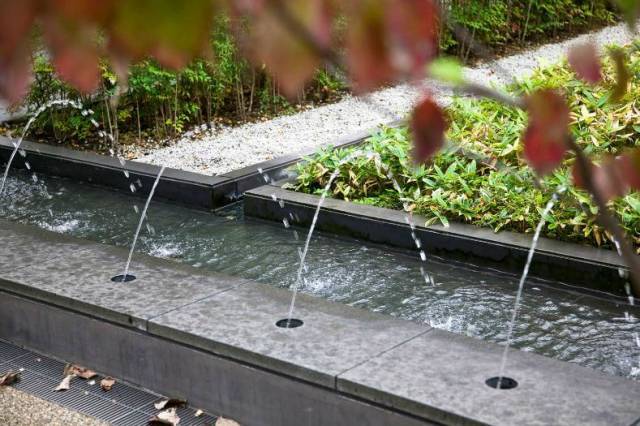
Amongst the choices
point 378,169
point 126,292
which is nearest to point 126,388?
point 126,292

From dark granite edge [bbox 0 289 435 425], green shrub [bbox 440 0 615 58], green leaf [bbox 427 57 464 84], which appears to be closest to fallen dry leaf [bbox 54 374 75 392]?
dark granite edge [bbox 0 289 435 425]

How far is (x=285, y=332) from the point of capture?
4.24m

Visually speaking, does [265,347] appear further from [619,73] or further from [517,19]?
[517,19]

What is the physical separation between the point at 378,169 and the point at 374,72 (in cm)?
642

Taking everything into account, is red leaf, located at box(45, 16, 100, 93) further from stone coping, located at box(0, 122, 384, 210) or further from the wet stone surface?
stone coping, located at box(0, 122, 384, 210)

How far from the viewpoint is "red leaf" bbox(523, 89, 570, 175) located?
1056mm

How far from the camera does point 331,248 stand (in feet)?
21.7

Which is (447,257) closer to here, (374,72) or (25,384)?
(25,384)

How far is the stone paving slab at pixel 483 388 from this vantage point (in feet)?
11.2

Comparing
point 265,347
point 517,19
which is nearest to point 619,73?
point 265,347

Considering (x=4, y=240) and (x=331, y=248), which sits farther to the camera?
(x=331, y=248)

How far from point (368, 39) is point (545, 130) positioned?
0.92ft

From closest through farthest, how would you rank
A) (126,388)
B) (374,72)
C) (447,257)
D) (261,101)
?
(374,72), (126,388), (447,257), (261,101)

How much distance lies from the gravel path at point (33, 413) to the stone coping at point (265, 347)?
0.36 metres
